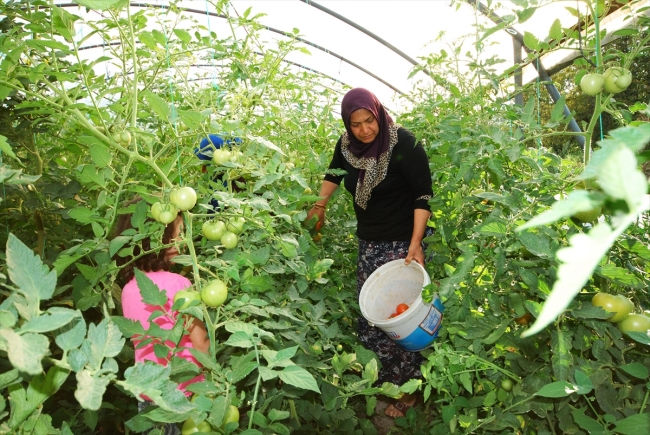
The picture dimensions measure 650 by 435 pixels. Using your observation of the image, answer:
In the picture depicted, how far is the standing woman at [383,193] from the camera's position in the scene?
86.0 inches

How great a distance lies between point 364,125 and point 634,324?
146 cm

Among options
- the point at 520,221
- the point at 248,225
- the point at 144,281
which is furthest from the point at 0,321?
the point at 520,221

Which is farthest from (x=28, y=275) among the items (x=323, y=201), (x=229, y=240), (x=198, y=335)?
(x=323, y=201)

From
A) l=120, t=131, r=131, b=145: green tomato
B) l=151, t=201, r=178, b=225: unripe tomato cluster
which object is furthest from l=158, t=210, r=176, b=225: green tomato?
l=120, t=131, r=131, b=145: green tomato

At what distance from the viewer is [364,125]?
2.23 m

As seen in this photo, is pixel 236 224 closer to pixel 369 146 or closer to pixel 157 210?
pixel 157 210

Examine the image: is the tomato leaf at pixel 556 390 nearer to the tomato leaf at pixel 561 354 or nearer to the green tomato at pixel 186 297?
the tomato leaf at pixel 561 354

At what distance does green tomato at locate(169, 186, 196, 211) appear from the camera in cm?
106

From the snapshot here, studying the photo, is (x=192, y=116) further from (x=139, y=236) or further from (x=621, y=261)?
(x=621, y=261)

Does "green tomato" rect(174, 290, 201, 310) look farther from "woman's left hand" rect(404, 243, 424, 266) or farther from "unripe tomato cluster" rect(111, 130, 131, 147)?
"woman's left hand" rect(404, 243, 424, 266)

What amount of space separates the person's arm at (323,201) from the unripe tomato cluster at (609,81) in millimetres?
1309

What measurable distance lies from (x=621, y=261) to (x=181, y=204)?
1.17 m

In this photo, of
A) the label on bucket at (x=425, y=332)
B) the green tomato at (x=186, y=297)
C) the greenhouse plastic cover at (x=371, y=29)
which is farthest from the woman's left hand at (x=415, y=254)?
the greenhouse plastic cover at (x=371, y=29)

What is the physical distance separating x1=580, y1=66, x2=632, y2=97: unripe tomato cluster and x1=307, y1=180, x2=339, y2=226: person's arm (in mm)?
1309
